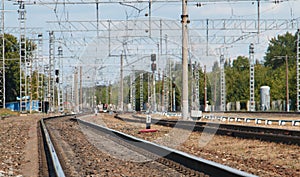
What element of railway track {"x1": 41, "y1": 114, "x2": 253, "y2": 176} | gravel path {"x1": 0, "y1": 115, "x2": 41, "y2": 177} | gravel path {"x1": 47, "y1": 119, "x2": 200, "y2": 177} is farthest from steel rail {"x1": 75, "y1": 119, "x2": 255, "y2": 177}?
gravel path {"x1": 0, "y1": 115, "x2": 41, "y2": 177}

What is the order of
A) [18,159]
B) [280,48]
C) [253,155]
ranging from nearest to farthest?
1. [253,155]
2. [18,159]
3. [280,48]

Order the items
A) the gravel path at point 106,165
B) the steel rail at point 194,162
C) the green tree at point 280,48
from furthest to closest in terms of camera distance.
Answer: the green tree at point 280,48, the gravel path at point 106,165, the steel rail at point 194,162

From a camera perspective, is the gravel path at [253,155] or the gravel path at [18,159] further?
the gravel path at [18,159]

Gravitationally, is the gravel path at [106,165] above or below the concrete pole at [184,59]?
below

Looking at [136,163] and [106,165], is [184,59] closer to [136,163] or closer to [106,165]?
[136,163]

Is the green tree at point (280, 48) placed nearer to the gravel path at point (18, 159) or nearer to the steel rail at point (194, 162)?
the gravel path at point (18, 159)

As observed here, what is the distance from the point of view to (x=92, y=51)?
236ft

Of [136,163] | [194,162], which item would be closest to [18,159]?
[136,163]

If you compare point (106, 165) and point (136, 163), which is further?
point (136, 163)

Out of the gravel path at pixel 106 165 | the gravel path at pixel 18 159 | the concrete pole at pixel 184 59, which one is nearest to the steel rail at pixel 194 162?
the gravel path at pixel 106 165

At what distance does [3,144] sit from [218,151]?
9561mm

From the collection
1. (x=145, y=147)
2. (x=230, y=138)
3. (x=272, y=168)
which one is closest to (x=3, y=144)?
(x=145, y=147)

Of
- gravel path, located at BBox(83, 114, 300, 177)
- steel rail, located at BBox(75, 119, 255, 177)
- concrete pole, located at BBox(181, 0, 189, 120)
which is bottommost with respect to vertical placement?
gravel path, located at BBox(83, 114, 300, 177)

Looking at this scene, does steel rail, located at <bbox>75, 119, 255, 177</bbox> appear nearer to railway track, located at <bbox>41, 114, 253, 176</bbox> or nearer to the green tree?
railway track, located at <bbox>41, 114, 253, 176</bbox>
